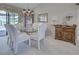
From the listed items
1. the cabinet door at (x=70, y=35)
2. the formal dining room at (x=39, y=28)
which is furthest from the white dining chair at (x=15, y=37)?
the cabinet door at (x=70, y=35)

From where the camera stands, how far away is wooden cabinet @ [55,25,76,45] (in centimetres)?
257

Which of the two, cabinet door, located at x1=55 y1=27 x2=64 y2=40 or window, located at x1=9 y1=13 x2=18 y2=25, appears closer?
window, located at x1=9 y1=13 x2=18 y2=25

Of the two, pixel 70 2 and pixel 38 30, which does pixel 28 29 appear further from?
pixel 70 2

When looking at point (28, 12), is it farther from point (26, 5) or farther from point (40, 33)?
point (40, 33)

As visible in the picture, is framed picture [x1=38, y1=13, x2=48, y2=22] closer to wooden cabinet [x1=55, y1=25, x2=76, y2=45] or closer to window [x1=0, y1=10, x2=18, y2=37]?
wooden cabinet [x1=55, y1=25, x2=76, y2=45]

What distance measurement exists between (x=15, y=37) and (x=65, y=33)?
109 centimetres

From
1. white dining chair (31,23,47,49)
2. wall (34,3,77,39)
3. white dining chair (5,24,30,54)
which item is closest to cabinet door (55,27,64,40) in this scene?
wall (34,3,77,39)

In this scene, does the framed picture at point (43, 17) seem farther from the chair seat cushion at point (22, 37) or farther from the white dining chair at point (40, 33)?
the chair seat cushion at point (22, 37)

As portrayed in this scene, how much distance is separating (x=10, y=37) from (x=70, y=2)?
4.82ft

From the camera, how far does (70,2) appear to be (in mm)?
2520

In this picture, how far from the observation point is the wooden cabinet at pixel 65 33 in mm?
2573

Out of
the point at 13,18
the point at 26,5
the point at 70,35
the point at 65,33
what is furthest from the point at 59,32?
the point at 13,18

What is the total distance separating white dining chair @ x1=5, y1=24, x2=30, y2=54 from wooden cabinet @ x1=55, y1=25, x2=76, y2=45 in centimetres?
66

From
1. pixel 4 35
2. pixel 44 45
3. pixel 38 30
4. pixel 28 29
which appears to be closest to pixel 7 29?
pixel 4 35
